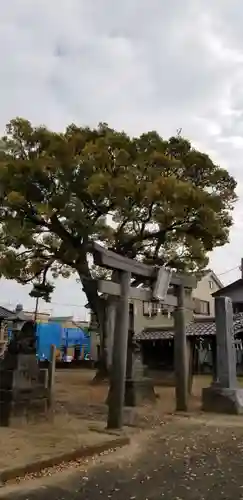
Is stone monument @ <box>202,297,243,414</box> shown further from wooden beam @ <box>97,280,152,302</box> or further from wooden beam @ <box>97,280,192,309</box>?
wooden beam @ <box>97,280,152,302</box>

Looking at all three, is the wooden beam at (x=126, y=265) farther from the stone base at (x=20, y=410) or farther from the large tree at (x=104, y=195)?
the large tree at (x=104, y=195)

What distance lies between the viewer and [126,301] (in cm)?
952

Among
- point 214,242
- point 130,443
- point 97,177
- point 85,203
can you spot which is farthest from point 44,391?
point 214,242

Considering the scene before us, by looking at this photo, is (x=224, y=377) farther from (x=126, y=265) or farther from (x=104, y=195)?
(x=104, y=195)

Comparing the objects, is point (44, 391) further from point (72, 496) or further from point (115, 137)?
point (115, 137)

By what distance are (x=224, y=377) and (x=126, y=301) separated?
4.65 metres

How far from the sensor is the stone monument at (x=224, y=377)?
12.2m

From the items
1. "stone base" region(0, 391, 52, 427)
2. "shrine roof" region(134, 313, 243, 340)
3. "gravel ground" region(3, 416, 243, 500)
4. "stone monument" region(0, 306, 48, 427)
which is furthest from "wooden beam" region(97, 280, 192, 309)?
"shrine roof" region(134, 313, 243, 340)

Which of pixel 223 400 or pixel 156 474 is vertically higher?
pixel 223 400

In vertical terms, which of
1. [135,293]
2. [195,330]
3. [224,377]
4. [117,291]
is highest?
[195,330]

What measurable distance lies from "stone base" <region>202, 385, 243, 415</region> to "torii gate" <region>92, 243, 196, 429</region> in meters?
0.73

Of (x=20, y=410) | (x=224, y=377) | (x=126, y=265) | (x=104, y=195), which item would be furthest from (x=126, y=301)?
(x=104, y=195)

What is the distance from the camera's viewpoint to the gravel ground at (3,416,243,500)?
534 centimetres

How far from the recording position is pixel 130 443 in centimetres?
823
